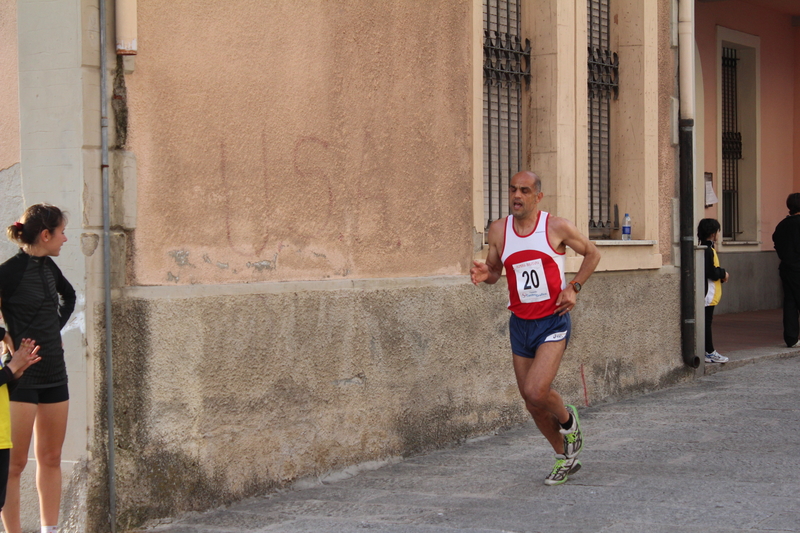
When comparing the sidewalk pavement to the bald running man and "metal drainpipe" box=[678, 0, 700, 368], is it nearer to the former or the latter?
the bald running man

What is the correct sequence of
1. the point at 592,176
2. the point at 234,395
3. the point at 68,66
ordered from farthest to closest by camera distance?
the point at 592,176 → the point at 234,395 → the point at 68,66

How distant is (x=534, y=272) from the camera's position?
6.23 m

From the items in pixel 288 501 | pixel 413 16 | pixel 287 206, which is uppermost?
pixel 413 16

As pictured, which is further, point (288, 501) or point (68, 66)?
point (288, 501)

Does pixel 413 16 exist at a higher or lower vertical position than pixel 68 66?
higher

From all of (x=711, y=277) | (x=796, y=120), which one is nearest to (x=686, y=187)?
(x=711, y=277)

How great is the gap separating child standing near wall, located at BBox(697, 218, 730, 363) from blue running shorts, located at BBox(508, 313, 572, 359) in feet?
16.9

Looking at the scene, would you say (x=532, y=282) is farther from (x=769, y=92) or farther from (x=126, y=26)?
(x=769, y=92)

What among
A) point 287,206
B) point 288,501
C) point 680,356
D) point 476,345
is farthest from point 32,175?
point 680,356

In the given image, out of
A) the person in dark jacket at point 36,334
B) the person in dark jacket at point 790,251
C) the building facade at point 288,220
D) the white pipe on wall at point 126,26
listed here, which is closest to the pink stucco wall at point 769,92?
the person in dark jacket at point 790,251

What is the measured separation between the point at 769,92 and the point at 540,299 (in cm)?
1369

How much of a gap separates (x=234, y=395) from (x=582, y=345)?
3854 mm

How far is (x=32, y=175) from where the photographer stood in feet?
17.9

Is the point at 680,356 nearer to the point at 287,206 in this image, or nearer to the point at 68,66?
the point at 287,206
